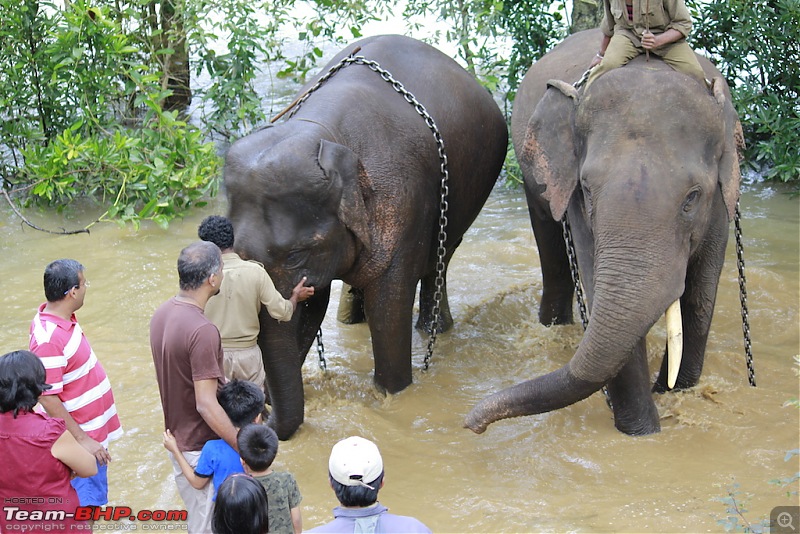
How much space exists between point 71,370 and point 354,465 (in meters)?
1.60

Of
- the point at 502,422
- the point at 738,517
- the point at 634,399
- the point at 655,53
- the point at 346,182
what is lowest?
the point at 502,422

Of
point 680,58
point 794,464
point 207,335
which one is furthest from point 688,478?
point 207,335

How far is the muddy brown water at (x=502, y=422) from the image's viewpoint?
4.61 m

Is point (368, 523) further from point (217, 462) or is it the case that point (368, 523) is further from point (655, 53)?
point (655, 53)

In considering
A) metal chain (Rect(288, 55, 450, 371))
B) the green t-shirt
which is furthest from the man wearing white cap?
metal chain (Rect(288, 55, 450, 371))

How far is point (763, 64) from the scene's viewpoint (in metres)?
9.22

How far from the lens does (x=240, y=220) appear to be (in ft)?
16.3

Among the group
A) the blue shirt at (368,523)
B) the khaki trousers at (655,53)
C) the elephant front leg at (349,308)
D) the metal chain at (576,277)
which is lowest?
the elephant front leg at (349,308)

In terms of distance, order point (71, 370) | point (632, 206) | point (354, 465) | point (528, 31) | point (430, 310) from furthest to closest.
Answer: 1. point (528, 31)
2. point (430, 310)
3. point (632, 206)
4. point (71, 370)
5. point (354, 465)

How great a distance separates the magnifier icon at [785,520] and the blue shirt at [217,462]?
7.17 ft

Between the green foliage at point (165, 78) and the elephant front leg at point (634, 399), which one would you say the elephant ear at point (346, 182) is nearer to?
the elephant front leg at point (634, 399)

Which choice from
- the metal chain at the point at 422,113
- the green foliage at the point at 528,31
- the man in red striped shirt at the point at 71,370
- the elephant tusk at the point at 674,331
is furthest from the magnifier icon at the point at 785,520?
the green foliage at the point at 528,31

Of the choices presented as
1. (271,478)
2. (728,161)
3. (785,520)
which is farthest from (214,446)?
(728,161)

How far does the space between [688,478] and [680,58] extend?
2043 mm
